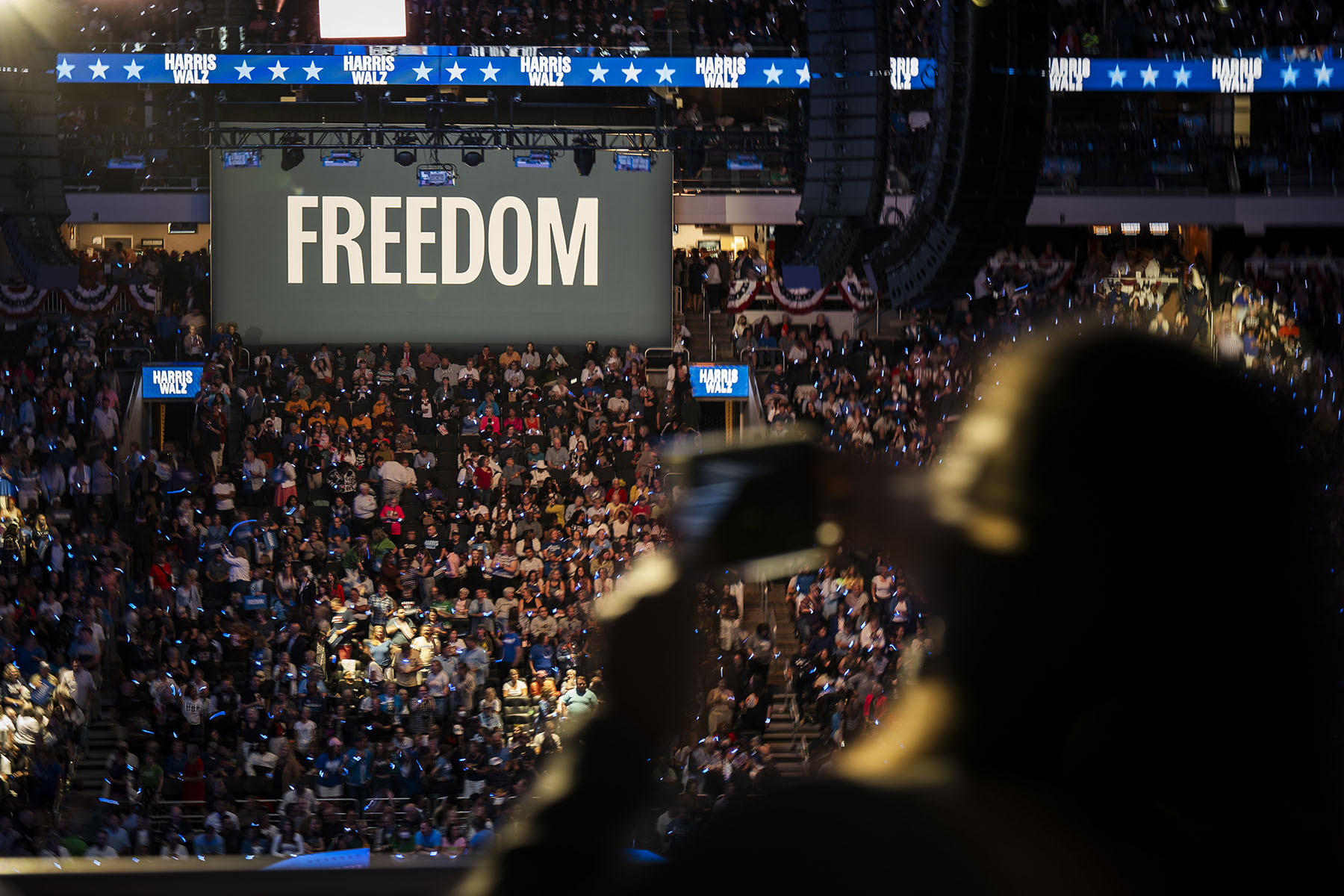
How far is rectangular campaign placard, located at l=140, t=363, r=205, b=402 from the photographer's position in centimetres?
1922

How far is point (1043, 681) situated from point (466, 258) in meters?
22.6

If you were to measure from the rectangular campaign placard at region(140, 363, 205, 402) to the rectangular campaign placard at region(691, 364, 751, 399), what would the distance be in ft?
22.3

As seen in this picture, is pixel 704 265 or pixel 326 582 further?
pixel 704 265

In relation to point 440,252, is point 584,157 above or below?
above

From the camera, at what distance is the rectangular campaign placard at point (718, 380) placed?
771 inches

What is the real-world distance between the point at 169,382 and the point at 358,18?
253 inches

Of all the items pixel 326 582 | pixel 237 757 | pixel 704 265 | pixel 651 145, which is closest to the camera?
pixel 237 757

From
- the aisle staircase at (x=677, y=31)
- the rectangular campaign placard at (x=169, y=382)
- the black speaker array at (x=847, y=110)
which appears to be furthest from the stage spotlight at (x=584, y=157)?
the black speaker array at (x=847, y=110)

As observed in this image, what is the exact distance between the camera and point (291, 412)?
18.6 meters

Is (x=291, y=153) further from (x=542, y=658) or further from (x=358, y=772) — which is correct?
(x=358, y=772)

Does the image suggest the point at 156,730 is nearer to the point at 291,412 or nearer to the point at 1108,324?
the point at 291,412

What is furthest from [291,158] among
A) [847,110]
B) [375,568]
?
[847,110]

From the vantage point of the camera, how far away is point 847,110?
498 inches

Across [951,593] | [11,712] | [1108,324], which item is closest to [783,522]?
[951,593]
